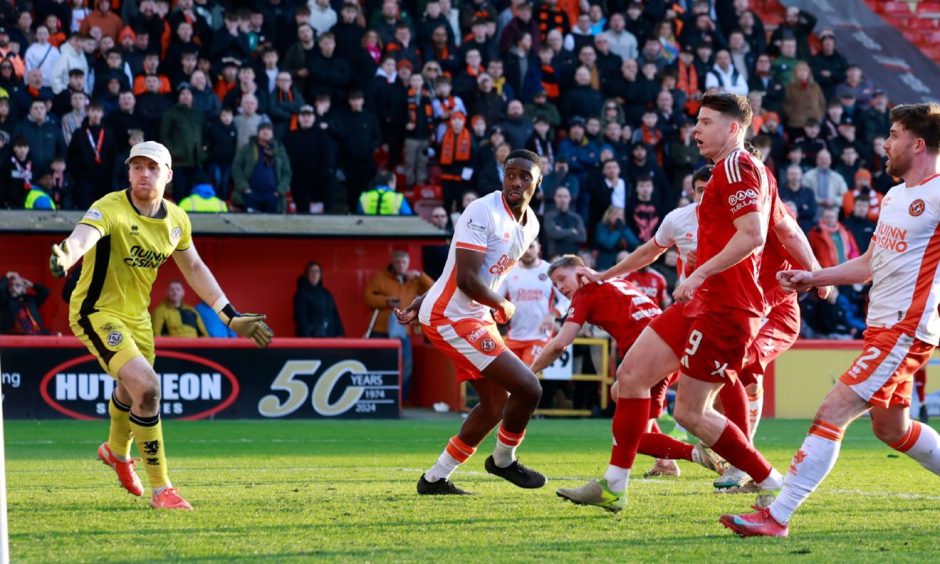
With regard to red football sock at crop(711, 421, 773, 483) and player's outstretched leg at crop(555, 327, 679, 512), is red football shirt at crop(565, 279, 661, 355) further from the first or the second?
red football sock at crop(711, 421, 773, 483)

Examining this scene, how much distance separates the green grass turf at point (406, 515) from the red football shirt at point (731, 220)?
1.25 metres

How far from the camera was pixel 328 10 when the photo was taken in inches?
882

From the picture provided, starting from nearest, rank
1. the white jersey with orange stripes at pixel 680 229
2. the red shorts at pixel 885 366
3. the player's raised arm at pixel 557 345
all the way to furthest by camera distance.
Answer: the red shorts at pixel 885 366
the white jersey with orange stripes at pixel 680 229
the player's raised arm at pixel 557 345

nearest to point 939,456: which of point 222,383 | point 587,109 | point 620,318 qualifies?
point 620,318

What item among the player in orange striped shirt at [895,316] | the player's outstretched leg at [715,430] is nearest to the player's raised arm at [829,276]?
the player in orange striped shirt at [895,316]

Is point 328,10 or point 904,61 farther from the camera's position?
point 904,61

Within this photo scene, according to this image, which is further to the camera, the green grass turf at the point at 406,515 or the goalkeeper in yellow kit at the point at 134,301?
the goalkeeper in yellow kit at the point at 134,301

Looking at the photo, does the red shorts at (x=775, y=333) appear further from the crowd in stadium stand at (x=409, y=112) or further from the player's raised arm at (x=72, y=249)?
the crowd in stadium stand at (x=409, y=112)

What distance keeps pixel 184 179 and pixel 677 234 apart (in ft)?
36.6

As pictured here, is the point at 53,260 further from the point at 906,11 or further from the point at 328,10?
the point at 906,11

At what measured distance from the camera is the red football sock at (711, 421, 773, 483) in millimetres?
8258

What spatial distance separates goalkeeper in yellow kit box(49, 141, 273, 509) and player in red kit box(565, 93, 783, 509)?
225cm

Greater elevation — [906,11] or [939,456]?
[906,11]

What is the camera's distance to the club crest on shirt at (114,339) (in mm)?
8844
